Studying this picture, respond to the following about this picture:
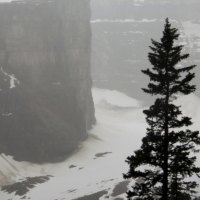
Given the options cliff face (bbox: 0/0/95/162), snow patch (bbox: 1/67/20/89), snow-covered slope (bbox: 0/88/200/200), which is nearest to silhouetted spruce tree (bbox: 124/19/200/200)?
snow-covered slope (bbox: 0/88/200/200)

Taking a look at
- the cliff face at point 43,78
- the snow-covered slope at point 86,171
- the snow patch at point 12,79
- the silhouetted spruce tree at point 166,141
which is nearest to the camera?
the silhouetted spruce tree at point 166,141

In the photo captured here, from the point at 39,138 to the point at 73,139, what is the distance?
11229mm

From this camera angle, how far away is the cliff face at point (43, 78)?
13012 cm

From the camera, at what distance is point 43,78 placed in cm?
14600

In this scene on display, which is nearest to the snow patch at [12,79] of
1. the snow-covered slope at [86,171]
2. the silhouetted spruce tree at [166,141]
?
the snow-covered slope at [86,171]

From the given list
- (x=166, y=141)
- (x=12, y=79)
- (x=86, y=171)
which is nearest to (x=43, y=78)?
(x=12, y=79)

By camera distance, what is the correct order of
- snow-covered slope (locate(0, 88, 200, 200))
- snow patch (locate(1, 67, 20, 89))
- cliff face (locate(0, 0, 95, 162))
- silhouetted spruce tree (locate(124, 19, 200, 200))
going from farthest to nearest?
1. snow patch (locate(1, 67, 20, 89))
2. cliff face (locate(0, 0, 95, 162))
3. snow-covered slope (locate(0, 88, 200, 200))
4. silhouetted spruce tree (locate(124, 19, 200, 200))

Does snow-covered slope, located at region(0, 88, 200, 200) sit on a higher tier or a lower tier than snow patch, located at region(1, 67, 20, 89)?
lower

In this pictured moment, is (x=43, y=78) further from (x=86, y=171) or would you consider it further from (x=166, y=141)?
(x=166, y=141)

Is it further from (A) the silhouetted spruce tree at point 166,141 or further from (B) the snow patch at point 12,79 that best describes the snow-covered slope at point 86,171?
(A) the silhouetted spruce tree at point 166,141

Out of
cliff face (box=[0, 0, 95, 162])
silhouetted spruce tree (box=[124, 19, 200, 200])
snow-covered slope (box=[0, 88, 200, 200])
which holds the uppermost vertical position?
silhouetted spruce tree (box=[124, 19, 200, 200])

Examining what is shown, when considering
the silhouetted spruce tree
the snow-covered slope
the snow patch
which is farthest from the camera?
the snow patch

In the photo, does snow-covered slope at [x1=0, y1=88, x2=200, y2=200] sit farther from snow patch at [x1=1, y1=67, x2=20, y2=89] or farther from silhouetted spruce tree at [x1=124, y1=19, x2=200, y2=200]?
silhouetted spruce tree at [x1=124, y1=19, x2=200, y2=200]

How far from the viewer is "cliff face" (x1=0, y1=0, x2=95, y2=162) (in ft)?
427
